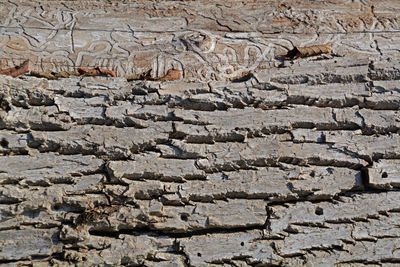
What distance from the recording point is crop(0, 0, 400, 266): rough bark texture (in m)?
2.50

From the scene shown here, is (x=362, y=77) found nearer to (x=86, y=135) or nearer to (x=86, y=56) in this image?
(x=86, y=135)

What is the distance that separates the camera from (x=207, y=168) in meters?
2.61

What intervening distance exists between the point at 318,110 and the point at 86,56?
6.17 ft

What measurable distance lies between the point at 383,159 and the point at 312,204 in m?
0.53

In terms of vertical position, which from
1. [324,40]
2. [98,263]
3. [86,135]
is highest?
[324,40]

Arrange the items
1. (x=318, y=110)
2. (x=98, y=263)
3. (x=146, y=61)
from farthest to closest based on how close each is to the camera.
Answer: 1. (x=146, y=61)
2. (x=318, y=110)
3. (x=98, y=263)

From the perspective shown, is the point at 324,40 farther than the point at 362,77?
Yes

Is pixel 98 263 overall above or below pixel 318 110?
below

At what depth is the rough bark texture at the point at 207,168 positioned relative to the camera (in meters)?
2.50

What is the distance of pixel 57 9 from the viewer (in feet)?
13.3

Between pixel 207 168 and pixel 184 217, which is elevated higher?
pixel 207 168

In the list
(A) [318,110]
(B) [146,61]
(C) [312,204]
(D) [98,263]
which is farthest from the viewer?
(B) [146,61]

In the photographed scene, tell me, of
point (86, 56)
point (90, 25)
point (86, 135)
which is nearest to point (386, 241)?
point (86, 135)

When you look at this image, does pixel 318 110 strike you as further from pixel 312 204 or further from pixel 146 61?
pixel 146 61
